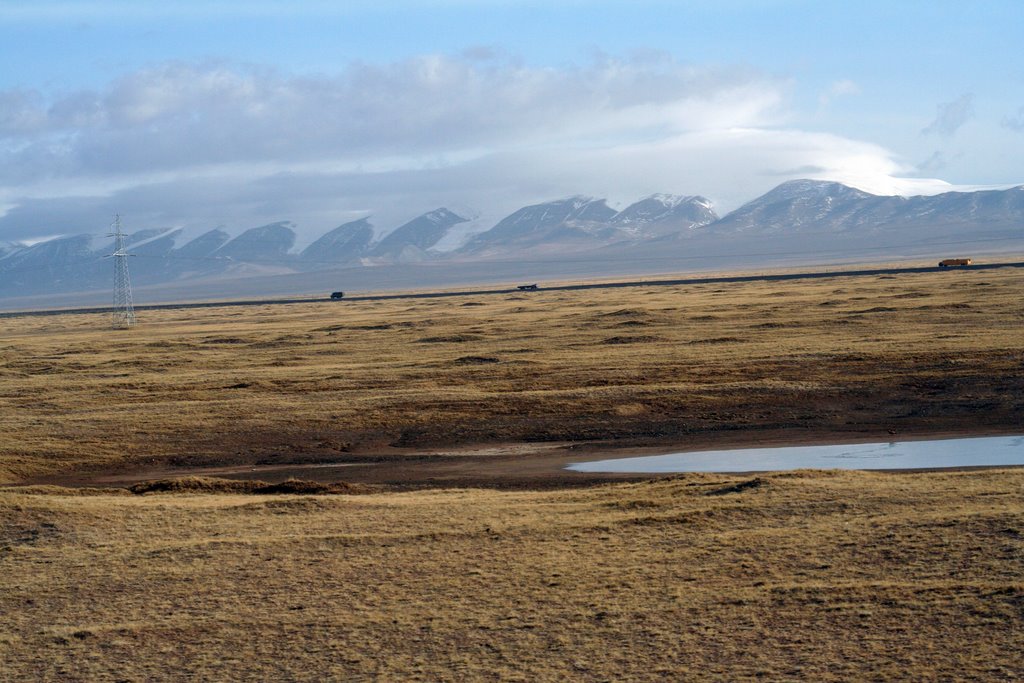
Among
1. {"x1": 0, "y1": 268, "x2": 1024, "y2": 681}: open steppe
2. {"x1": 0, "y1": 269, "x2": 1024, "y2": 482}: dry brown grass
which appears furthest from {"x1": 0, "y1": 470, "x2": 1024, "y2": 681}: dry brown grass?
{"x1": 0, "y1": 269, "x2": 1024, "y2": 482}: dry brown grass

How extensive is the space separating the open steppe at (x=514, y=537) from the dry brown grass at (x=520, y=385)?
0.17m

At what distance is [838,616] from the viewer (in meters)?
11.6

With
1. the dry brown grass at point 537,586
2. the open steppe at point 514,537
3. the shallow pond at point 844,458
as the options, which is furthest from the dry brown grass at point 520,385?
the dry brown grass at point 537,586

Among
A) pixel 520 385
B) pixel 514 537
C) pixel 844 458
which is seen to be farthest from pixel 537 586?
pixel 520 385

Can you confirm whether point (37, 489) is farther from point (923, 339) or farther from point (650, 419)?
point (923, 339)

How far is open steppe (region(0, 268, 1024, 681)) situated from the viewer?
11.1 meters

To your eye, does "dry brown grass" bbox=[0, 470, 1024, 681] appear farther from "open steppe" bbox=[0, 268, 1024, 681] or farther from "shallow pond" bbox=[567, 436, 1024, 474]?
"shallow pond" bbox=[567, 436, 1024, 474]

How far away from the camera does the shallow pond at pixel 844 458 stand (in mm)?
22406

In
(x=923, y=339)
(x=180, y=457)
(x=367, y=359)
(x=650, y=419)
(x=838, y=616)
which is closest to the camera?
(x=838, y=616)

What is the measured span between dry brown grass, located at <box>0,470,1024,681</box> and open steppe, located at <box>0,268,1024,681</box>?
0.14 ft

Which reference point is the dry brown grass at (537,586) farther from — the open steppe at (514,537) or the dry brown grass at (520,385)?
the dry brown grass at (520,385)

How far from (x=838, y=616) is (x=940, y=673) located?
158 centimetres

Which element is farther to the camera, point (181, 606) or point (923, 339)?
point (923, 339)

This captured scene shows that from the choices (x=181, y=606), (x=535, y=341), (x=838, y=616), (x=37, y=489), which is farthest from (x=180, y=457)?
(x=535, y=341)
